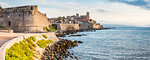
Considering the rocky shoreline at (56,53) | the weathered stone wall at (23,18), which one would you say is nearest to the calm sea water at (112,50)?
the rocky shoreline at (56,53)

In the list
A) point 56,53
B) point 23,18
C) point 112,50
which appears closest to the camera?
point 56,53

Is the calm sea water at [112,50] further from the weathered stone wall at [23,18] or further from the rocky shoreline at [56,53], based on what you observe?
the weathered stone wall at [23,18]

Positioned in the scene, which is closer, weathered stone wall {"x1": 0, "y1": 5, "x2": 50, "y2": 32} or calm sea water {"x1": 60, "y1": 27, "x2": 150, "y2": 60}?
calm sea water {"x1": 60, "y1": 27, "x2": 150, "y2": 60}

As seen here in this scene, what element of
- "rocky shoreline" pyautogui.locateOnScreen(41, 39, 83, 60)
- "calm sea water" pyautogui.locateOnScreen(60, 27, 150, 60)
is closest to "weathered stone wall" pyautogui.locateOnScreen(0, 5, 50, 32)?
"calm sea water" pyautogui.locateOnScreen(60, 27, 150, 60)

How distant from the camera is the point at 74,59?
65.0 ft

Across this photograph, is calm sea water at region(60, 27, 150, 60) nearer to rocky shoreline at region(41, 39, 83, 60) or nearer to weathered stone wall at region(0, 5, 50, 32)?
rocky shoreline at region(41, 39, 83, 60)

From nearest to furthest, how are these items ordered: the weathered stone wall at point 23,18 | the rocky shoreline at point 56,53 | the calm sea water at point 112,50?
the rocky shoreline at point 56,53 → the calm sea water at point 112,50 → the weathered stone wall at point 23,18

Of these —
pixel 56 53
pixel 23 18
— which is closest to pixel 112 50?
pixel 56 53

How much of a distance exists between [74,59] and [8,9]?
33568 mm

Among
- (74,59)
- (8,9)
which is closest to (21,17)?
(8,9)

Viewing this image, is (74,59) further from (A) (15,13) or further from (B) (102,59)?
(A) (15,13)

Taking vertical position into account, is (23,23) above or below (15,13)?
below

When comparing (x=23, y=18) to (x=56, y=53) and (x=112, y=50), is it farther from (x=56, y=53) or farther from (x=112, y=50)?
(x=112, y=50)

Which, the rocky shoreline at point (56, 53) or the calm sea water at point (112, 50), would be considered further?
the calm sea water at point (112, 50)
